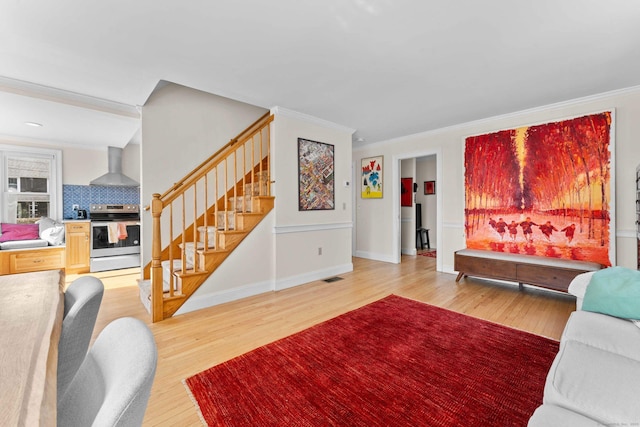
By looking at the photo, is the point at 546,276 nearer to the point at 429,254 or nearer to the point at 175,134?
the point at 429,254

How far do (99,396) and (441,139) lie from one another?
503cm

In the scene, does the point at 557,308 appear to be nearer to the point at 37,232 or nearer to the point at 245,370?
the point at 245,370

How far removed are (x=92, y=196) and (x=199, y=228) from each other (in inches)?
124

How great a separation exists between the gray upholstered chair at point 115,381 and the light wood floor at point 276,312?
977 millimetres

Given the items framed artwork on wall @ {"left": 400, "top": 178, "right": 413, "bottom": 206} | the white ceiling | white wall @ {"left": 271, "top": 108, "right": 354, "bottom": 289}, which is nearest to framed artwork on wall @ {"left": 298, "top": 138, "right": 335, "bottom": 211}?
white wall @ {"left": 271, "top": 108, "right": 354, "bottom": 289}

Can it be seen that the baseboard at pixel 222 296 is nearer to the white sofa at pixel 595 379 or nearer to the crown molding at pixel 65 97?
the crown molding at pixel 65 97

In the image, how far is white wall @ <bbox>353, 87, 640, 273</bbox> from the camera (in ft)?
10.3

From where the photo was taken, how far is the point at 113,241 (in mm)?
4488

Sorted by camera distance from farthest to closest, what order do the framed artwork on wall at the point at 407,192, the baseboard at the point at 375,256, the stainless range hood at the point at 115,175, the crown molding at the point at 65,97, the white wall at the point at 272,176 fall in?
the framed artwork on wall at the point at 407,192, the baseboard at the point at 375,256, the stainless range hood at the point at 115,175, the white wall at the point at 272,176, the crown molding at the point at 65,97

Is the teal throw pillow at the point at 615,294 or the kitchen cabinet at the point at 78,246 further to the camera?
the kitchen cabinet at the point at 78,246

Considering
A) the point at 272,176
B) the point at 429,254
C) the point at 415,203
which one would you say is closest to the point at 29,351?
the point at 272,176

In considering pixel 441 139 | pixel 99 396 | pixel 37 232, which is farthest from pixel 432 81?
pixel 37 232

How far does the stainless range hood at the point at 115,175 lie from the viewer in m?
5.14

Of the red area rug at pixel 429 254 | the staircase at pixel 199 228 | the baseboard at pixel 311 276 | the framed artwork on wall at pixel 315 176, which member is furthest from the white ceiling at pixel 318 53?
the red area rug at pixel 429 254
